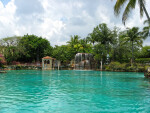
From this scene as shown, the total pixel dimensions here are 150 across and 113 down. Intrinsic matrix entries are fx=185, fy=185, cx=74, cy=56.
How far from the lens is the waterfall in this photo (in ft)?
152

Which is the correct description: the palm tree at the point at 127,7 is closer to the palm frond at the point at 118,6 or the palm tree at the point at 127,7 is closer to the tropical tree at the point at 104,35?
the palm frond at the point at 118,6

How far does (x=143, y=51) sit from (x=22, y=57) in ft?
111

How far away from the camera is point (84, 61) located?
46.2 meters

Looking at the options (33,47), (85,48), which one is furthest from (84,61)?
(33,47)

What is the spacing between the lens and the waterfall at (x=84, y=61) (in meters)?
46.3

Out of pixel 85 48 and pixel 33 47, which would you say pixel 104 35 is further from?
pixel 33 47

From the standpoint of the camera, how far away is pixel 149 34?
2850 cm

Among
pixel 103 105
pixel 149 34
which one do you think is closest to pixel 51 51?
pixel 149 34

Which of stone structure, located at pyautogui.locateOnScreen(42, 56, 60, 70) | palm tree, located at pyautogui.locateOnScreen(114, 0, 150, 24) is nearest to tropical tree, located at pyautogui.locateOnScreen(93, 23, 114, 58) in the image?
stone structure, located at pyautogui.locateOnScreen(42, 56, 60, 70)

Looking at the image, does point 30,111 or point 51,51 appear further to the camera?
point 51,51

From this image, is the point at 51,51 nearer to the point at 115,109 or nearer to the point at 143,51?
the point at 143,51

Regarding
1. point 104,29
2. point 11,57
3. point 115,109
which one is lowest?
point 115,109

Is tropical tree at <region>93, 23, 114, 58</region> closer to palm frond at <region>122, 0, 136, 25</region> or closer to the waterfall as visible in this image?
the waterfall

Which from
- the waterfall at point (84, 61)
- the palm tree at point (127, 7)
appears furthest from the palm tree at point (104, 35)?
the palm tree at point (127, 7)
